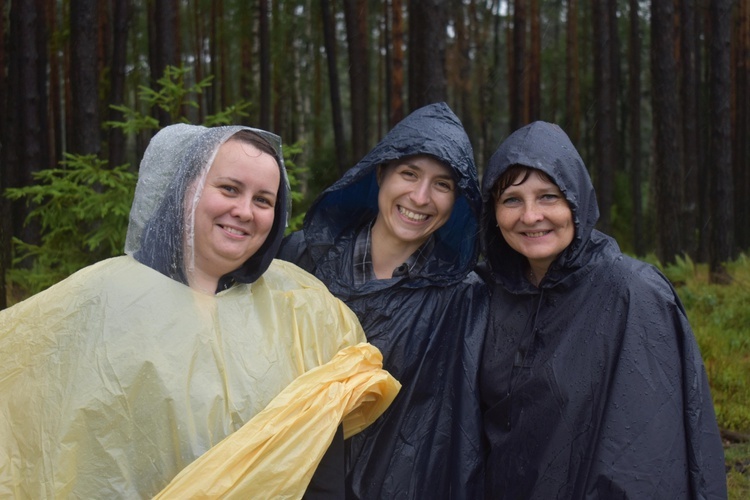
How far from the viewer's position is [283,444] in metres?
2.34

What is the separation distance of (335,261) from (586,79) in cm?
2449

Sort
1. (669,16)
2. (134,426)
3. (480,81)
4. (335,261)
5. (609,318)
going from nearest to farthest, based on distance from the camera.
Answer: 1. (134,426)
2. (609,318)
3. (335,261)
4. (669,16)
5. (480,81)

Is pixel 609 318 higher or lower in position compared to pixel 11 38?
lower

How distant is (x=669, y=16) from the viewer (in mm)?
11633

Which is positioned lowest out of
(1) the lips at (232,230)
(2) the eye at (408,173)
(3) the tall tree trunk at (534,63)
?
(1) the lips at (232,230)

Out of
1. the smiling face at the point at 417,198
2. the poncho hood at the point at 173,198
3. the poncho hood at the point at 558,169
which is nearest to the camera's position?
the poncho hood at the point at 173,198

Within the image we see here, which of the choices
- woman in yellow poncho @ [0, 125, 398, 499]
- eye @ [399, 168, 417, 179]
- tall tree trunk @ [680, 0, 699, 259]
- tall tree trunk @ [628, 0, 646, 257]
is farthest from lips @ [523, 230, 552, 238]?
tall tree trunk @ [628, 0, 646, 257]

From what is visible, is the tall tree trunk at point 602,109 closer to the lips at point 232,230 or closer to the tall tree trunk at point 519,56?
the tall tree trunk at point 519,56

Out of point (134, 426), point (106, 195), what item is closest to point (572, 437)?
point (134, 426)

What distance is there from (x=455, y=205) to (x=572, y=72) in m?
20.4

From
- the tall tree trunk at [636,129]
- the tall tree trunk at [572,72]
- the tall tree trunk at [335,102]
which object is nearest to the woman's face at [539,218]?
the tall tree trunk at [335,102]

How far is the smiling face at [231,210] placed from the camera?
8.06ft

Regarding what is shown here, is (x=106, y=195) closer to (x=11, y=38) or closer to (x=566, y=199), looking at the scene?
(x=566, y=199)

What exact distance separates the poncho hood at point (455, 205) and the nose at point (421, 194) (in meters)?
0.13
